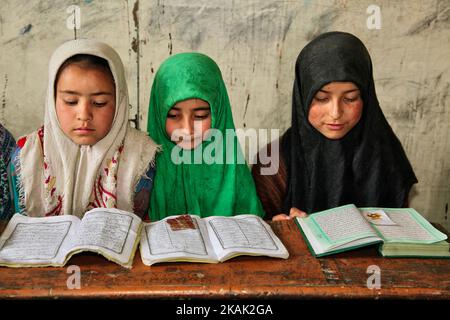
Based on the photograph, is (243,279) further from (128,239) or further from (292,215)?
(292,215)

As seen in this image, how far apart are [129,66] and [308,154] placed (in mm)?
1183

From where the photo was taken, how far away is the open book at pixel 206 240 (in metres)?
1.75

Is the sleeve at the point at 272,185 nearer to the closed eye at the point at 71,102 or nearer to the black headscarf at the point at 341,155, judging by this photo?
the black headscarf at the point at 341,155

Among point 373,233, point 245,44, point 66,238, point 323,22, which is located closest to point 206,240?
point 66,238

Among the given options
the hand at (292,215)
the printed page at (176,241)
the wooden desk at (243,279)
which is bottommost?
the wooden desk at (243,279)

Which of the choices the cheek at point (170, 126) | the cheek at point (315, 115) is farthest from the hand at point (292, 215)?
the cheek at point (170, 126)

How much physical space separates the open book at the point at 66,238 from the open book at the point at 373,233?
681 millimetres

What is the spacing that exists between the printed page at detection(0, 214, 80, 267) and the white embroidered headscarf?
0.28 metres

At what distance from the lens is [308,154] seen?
254 centimetres

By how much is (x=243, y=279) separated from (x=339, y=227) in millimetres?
495

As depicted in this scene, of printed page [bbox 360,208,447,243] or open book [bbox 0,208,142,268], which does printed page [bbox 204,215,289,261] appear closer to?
open book [bbox 0,208,142,268]

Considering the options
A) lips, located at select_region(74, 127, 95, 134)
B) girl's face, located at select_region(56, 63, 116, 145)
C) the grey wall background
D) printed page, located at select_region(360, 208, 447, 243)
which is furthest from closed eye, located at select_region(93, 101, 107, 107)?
printed page, located at select_region(360, 208, 447, 243)

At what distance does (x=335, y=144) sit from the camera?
8.15 feet
